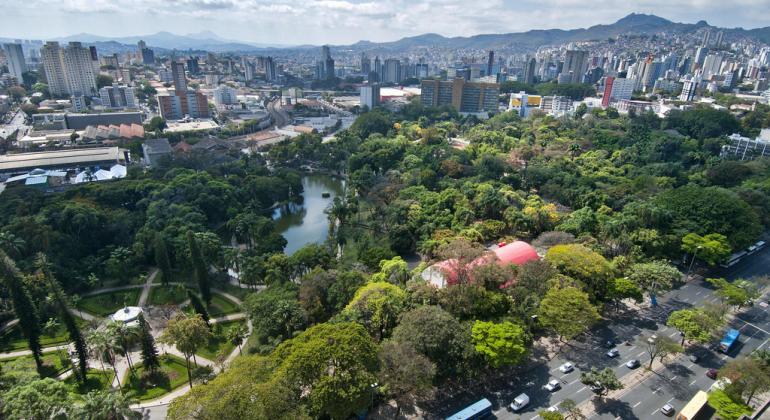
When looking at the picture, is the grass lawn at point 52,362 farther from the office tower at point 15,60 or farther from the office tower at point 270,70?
the office tower at point 270,70

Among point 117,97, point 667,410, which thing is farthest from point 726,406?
point 117,97

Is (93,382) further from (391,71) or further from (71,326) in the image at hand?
(391,71)

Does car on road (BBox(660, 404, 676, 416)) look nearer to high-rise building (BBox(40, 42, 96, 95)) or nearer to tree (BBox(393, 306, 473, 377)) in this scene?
tree (BBox(393, 306, 473, 377))

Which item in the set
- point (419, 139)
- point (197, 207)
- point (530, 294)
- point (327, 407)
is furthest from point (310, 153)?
point (327, 407)

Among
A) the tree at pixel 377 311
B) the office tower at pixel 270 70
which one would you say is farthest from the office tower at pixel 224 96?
the tree at pixel 377 311

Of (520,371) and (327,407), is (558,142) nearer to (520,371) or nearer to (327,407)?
(520,371)

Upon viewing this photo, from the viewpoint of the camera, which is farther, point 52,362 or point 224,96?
point 224,96

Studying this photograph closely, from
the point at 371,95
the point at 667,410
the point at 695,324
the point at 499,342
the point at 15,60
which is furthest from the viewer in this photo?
the point at 15,60
